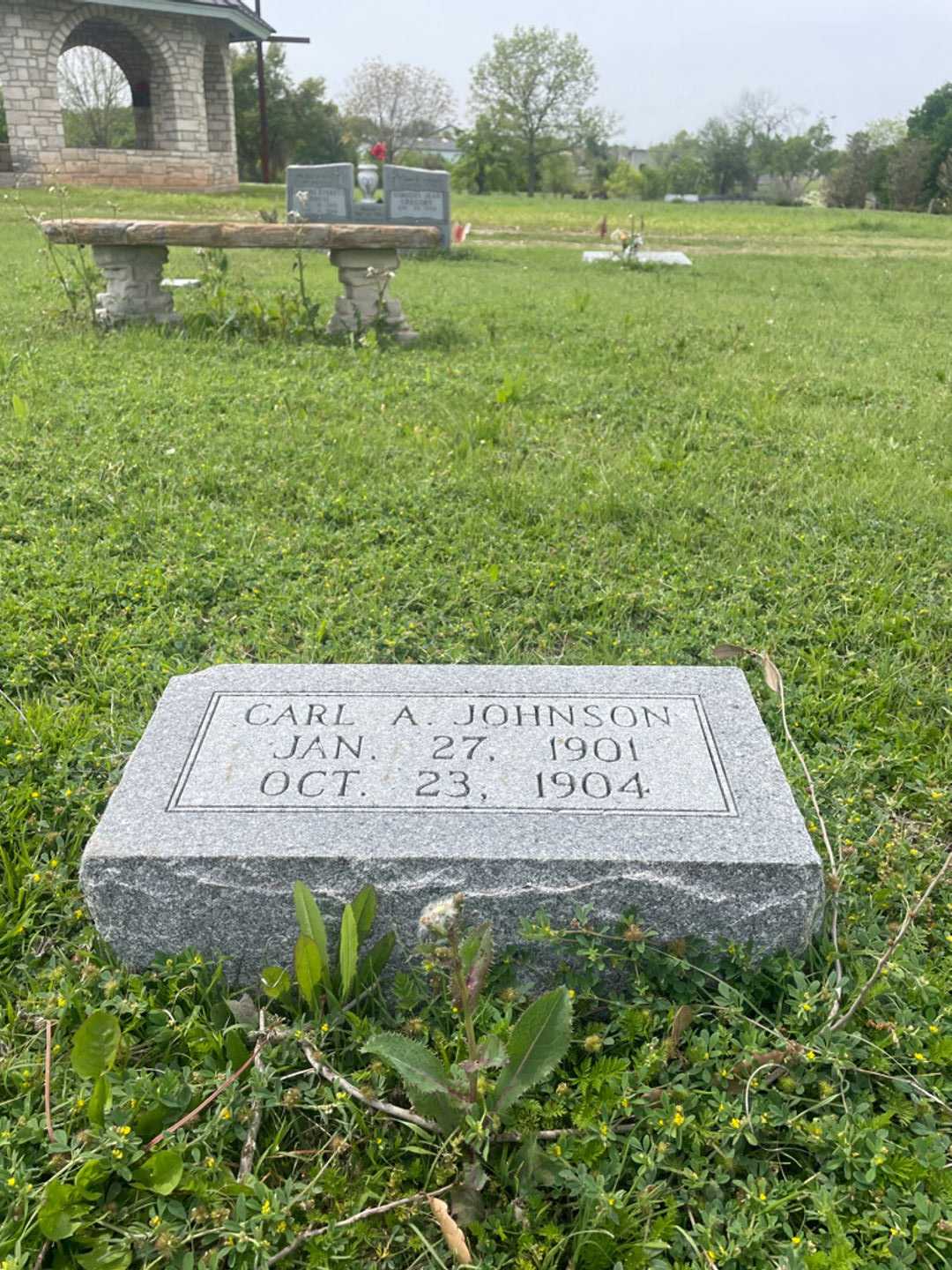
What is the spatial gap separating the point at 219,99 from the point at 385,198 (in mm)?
14725

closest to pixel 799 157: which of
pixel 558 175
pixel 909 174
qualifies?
pixel 558 175

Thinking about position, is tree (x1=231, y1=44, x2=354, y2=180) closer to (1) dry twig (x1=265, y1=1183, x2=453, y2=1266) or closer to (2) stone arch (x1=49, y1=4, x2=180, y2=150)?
(2) stone arch (x1=49, y1=4, x2=180, y2=150)

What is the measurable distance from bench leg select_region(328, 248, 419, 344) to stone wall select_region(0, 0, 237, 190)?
16.8 meters

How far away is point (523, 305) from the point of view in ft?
28.6

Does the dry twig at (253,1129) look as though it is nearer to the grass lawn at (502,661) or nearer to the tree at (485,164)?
the grass lawn at (502,661)

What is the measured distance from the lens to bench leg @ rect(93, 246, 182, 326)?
21.7ft

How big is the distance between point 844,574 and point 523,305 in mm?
5979

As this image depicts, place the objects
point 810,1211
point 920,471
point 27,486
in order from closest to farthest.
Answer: point 810,1211, point 27,486, point 920,471

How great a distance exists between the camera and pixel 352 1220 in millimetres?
1532

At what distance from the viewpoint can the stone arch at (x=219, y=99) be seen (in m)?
25.3

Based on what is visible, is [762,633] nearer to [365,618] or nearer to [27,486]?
[365,618]

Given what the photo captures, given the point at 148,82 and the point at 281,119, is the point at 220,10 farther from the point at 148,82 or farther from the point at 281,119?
the point at 281,119

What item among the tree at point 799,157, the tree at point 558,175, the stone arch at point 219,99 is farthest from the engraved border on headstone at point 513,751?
the tree at point 799,157

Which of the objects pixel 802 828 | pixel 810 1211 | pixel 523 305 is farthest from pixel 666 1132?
pixel 523 305
